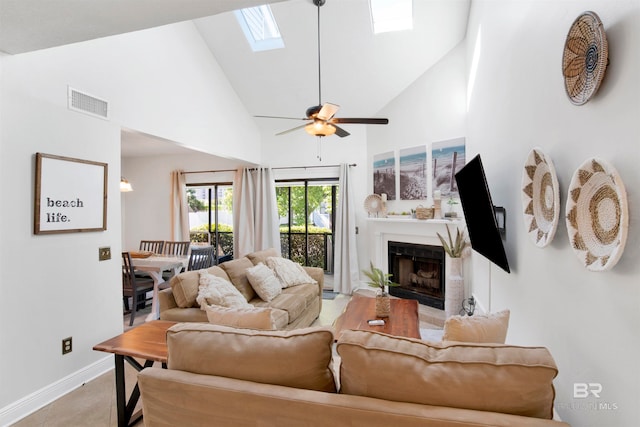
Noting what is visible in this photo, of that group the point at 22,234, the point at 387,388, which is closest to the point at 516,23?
the point at 387,388

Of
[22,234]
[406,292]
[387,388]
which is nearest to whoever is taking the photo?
[387,388]

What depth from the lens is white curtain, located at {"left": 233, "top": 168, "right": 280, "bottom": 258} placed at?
5.82 metres

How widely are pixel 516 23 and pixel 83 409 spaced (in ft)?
13.0

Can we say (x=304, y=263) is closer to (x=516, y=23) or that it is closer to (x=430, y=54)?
(x=430, y=54)

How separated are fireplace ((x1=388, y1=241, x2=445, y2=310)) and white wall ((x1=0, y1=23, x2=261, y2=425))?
3723 mm

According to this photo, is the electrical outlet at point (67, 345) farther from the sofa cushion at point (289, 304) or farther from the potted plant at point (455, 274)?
the potted plant at point (455, 274)

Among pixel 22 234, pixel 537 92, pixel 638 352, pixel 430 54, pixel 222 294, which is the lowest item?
pixel 222 294

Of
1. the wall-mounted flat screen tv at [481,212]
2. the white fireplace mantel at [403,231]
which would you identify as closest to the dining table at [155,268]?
the white fireplace mantel at [403,231]

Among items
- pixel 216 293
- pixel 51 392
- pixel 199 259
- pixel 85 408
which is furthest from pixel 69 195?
pixel 199 259

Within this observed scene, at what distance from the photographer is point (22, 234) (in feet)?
7.06

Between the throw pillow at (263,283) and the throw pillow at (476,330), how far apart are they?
227 cm

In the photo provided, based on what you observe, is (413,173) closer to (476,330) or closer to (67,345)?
(476,330)

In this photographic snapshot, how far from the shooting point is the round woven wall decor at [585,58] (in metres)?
0.99

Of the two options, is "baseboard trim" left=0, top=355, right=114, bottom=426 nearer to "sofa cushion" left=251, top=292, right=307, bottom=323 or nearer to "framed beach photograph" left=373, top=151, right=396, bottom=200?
"sofa cushion" left=251, top=292, right=307, bottom=323
